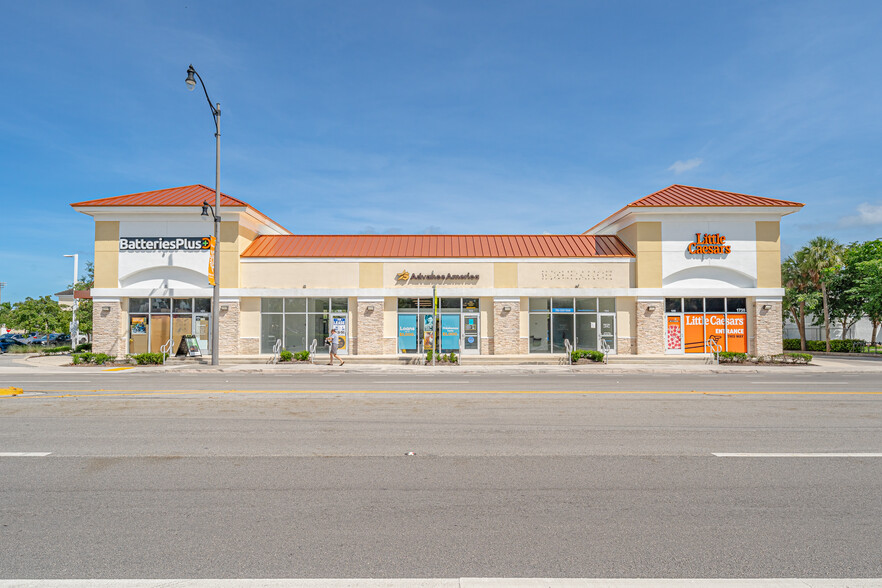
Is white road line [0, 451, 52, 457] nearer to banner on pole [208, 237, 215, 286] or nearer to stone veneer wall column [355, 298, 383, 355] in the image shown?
banner on pole [208, 237, 215, 286]

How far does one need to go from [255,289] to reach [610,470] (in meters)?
23.9

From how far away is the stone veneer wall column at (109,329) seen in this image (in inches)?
1061

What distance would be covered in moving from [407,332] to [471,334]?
10.8ft

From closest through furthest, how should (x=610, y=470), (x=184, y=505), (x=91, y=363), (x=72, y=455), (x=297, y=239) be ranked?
(x=184, y=505), (x=610, y=470), (x=72, y=455), (x=91, y=363), (x=297, y=239)

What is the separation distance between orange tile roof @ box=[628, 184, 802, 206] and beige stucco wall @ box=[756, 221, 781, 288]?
46.6 inches

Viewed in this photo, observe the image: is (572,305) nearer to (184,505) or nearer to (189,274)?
(189,274)

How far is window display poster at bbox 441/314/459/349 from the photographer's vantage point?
27.5 m

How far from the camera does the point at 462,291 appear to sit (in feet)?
90.2

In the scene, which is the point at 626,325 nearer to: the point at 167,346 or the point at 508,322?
the point at 508,322

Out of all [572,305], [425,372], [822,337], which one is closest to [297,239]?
[425,372]

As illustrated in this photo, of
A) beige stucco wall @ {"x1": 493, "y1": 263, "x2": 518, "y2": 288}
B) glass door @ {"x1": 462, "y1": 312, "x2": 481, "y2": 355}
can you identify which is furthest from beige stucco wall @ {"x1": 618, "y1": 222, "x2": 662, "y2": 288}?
glass door @ {"x1": 462, "y1": 312, "x2": 481, "y2": 355}


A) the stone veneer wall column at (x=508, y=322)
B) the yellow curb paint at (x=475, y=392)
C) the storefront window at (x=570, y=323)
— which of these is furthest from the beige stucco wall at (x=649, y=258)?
the yellow curb paint at (x=475, y=392)

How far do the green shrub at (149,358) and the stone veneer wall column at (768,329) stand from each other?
28.4m

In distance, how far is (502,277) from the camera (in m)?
27.6
